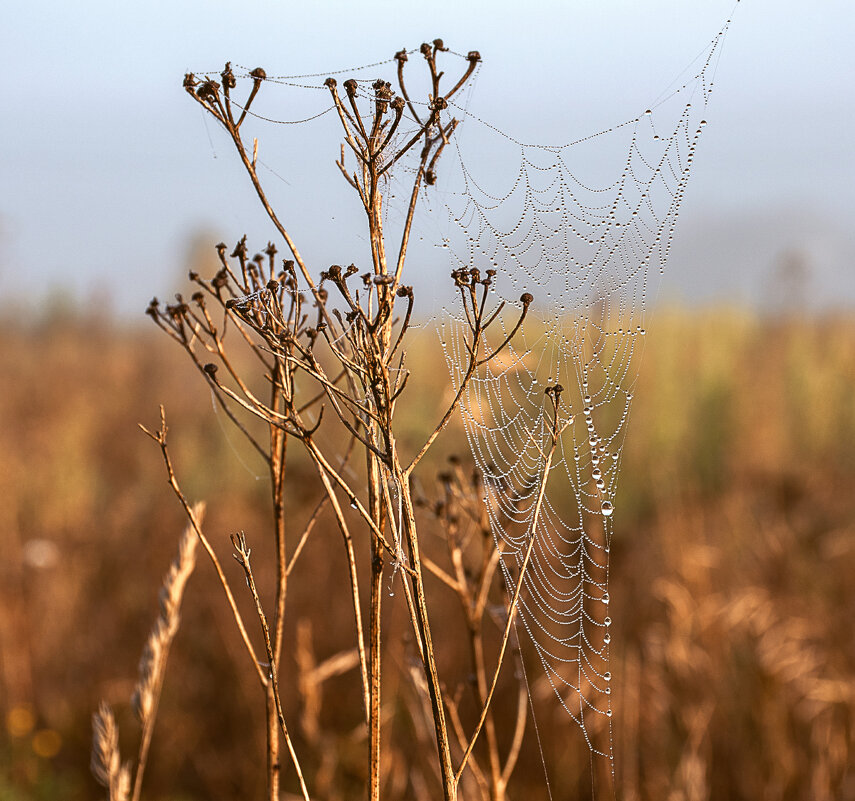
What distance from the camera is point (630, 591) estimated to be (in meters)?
4.53

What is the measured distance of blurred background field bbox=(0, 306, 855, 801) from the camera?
318 cm

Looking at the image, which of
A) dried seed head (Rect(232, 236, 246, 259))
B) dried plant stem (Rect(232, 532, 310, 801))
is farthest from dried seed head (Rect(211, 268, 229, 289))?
dried plant stem (Rect(232, 532, 310, 801))

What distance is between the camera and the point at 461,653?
405 centimetres

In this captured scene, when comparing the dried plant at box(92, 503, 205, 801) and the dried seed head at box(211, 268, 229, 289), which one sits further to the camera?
the dried plant at box(92, 503, 205, 801)

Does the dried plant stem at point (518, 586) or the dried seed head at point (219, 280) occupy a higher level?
the dried seed head at point (219, 280)

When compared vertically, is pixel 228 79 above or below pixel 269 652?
above

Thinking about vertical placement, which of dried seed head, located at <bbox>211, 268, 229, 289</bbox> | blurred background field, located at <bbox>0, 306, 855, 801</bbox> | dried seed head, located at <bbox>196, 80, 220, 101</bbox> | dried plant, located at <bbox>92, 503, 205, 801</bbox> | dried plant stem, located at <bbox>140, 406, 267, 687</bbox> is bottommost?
blurred background field, located at <bbox>0, 306, 855, 801</bbox>

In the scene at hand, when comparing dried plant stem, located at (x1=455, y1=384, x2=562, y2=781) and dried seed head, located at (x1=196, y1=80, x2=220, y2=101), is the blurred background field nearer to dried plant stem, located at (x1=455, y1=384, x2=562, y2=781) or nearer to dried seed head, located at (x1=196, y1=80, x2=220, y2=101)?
dried plant stem, located at (x1=455, y1=384, x2=562, y2=781)

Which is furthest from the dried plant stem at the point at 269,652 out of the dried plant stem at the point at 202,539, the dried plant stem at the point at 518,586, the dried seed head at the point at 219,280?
the dried seed head at the point at 219,280

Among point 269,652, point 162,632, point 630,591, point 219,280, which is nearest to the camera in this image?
point 269,652

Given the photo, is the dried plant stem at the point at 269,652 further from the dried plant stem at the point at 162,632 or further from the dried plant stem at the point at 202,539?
the dried plant stem at the point at 162,632

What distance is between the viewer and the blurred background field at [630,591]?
318 centimetres

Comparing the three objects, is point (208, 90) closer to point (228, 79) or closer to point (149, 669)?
point (228, 79)

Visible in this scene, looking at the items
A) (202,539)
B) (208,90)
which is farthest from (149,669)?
(208,90)
